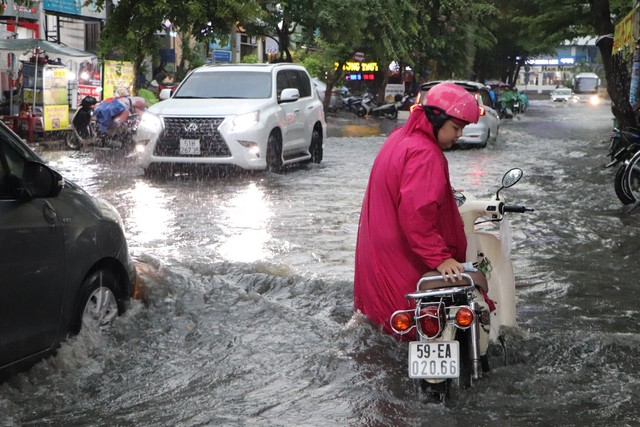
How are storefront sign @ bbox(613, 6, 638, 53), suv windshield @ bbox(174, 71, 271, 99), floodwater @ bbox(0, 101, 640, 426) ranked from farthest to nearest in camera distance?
storefront sign @ bbox(613, 6, 638, 53) < suv windshield @ bbox(174, 71, 271, 99) < floodwater @ bbox(0, 101, 640, 426)

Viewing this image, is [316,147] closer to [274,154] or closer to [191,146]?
[274,154]

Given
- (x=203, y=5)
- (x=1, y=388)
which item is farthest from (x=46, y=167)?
(x=203, y=5)

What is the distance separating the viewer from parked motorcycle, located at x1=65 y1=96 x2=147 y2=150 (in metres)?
21.4

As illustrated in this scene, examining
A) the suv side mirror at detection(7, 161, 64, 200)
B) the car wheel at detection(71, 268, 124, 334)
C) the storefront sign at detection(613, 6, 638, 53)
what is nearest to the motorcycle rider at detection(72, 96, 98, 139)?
the storefront sign at detection(613, 6, 638, 53)

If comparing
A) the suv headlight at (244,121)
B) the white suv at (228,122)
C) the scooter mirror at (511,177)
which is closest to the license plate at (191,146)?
the white suv at (228,122)

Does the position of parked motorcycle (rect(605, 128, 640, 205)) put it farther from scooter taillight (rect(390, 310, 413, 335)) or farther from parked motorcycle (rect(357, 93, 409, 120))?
parked motorcycle (rect(357, 93, 409, 120))

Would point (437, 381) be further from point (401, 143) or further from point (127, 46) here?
point (127, 46)

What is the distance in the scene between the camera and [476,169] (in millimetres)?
18438

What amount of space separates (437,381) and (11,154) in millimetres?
2399

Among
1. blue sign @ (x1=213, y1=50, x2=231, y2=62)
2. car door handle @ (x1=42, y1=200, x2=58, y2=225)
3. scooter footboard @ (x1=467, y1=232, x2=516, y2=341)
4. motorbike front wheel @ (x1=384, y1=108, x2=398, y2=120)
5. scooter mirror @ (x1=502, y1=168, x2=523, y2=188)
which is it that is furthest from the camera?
motorbike front wheel @ (x1=384, y1=108, x2=398, y2=120)

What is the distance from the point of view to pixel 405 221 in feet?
15.1

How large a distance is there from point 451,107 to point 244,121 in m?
10.7

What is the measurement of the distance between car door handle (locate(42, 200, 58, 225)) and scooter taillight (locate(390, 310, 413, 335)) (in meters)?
1.78

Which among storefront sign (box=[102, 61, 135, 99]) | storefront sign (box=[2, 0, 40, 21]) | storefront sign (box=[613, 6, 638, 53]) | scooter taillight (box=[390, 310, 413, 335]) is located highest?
storefront sign (box=[2, 0, 40, 21])
